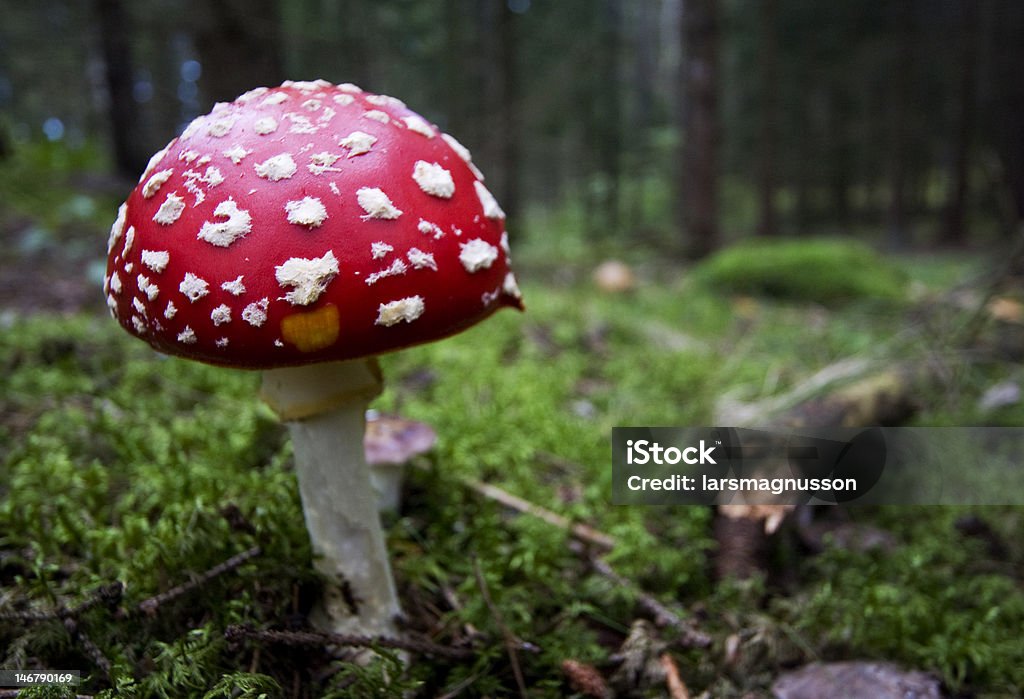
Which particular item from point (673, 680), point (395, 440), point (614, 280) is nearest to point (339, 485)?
point (395, 440)

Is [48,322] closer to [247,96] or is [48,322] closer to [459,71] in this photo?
[247,96]

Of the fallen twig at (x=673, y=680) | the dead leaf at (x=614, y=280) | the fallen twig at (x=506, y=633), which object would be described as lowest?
the fallen twig at (x=673, y=680)

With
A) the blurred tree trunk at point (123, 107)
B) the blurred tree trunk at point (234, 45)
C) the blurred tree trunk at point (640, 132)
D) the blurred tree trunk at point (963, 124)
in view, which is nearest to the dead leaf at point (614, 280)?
the blurred tree trunk at point (234, 45)

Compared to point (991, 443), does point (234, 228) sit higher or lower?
higher

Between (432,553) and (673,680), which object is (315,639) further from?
(673,680)

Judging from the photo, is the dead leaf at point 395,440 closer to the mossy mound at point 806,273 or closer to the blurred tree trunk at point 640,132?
the mossy mound at point 806,273

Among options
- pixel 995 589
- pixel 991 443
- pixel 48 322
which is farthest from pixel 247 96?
pixel 991 443
